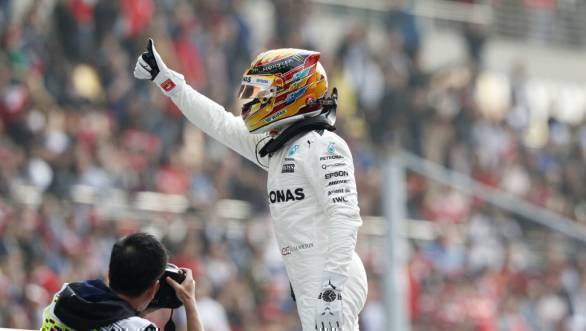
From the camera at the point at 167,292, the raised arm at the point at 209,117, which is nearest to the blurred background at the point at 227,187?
the raised arm at the point at 209,117

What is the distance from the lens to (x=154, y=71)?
637cm

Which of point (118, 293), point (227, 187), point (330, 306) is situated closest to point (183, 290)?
point (118, 293)

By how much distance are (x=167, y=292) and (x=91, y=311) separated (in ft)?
1.40

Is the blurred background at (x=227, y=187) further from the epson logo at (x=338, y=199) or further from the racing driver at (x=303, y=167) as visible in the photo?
the epson logo at (x=338, y=199)

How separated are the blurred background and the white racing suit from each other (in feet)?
11.2

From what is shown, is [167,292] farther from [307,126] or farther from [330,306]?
[307,126]

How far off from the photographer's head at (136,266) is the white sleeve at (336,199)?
109cm

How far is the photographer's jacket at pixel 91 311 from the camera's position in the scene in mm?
4848

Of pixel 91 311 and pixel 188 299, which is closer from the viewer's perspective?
pixel 91 311

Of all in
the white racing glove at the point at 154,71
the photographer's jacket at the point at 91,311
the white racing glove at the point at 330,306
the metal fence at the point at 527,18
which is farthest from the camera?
the metal fence at the point at 527,18

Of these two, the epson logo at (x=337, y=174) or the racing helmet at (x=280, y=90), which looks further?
the racing helmet at (x=280, y=90)

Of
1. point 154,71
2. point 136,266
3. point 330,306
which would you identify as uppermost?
point 154,71

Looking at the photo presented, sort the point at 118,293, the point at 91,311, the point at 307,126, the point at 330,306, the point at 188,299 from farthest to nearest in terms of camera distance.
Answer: the point at 307,126
the point at 330,306
the point at 188,299
the point at 118,293
the point at 91,311

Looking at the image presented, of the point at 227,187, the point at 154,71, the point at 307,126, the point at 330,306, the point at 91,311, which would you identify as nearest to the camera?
Answer: the point at 91,311
